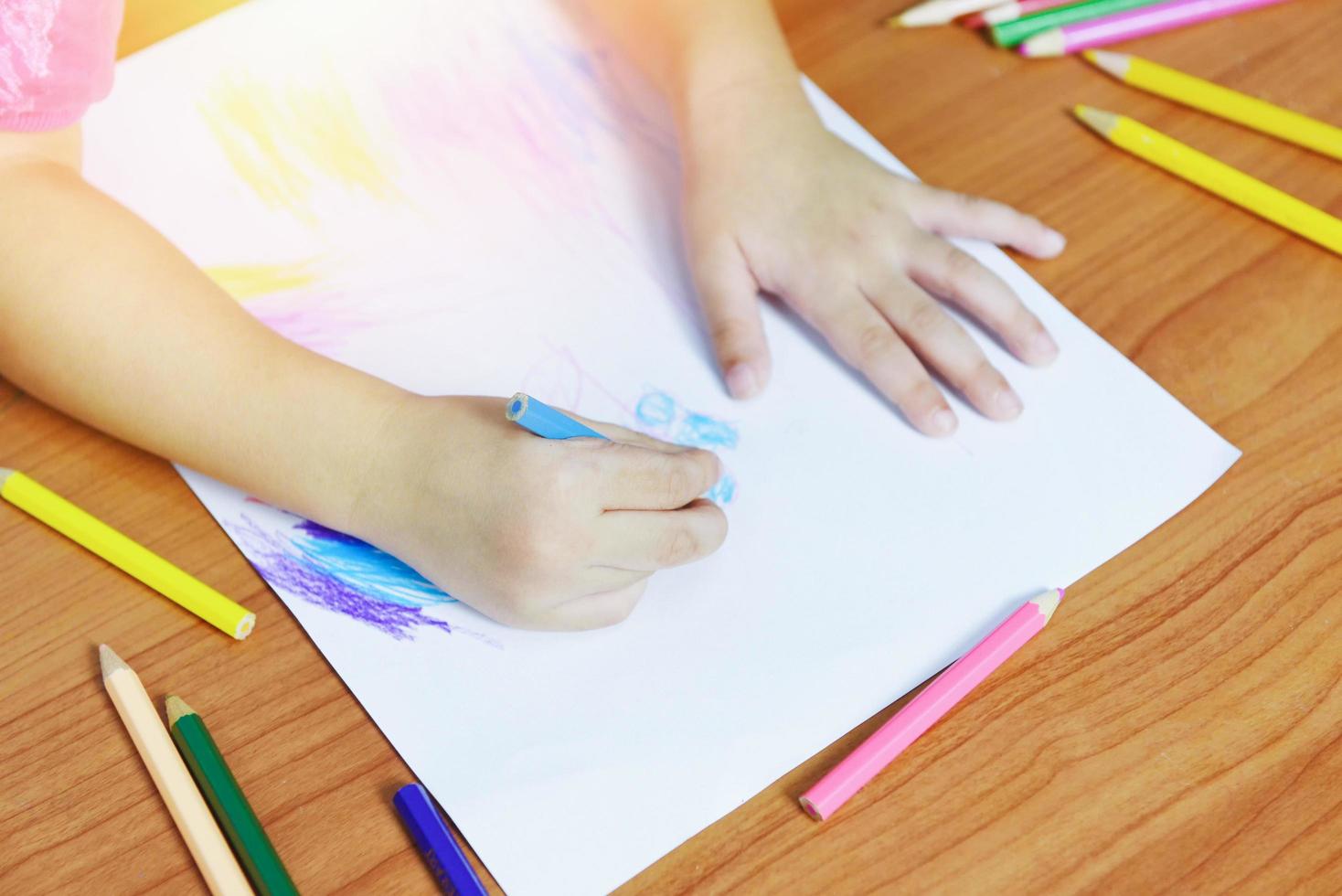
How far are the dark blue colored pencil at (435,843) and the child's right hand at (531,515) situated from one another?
86mm

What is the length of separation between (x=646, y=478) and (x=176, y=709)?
0.68 ft

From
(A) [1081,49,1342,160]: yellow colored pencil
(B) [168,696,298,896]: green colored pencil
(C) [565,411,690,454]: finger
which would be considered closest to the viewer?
(B) [168,696,298,896]: green colored pencil

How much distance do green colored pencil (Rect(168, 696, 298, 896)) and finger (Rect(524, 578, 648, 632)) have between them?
0.13 metres

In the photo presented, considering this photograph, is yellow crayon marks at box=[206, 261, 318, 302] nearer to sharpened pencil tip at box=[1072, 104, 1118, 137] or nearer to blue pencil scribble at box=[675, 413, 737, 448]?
blue pencil scribble at box=[675, 413, 737, 448]

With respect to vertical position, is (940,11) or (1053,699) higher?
(940,11)

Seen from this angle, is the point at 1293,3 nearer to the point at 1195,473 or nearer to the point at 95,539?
the point at 1195,473

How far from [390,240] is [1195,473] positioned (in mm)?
422

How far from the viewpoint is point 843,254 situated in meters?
0.61

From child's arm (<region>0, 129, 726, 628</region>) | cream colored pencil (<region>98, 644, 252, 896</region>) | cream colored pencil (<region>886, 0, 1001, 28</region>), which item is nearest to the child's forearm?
child's arm (<region>0, 129, 726, 628</region>)

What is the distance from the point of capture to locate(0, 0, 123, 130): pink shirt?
54 centimetres

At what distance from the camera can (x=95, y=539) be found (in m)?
0.50

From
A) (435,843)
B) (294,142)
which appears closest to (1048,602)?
(435,843)

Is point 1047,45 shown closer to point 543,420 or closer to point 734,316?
point 734,316

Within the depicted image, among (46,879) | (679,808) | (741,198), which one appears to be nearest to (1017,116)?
(741,198)
